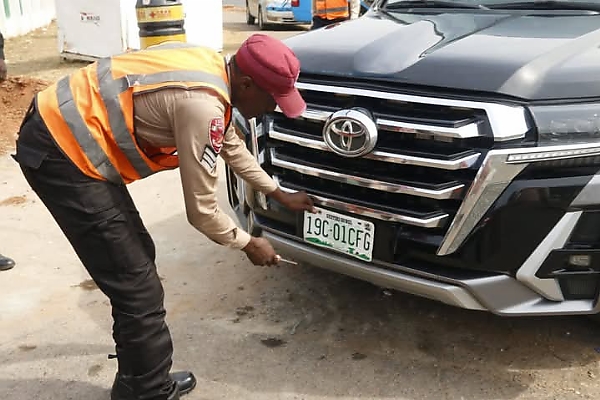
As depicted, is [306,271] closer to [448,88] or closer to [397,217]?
[397,217]

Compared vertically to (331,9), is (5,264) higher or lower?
lower

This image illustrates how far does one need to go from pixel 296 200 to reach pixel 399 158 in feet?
1.77

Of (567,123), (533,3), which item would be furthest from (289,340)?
(533,3)

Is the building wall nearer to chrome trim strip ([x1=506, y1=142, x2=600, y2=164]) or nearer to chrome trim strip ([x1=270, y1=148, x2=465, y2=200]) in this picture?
chrome trim strip ([x1=270, y1=148, x2=465, y2=200])

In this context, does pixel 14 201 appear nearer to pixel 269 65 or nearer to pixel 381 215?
pixel 381 215

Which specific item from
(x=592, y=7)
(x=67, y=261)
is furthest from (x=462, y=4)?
(x=67, y=261)

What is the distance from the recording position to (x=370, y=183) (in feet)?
9.59

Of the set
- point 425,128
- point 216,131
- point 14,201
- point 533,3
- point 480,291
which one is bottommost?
point 14,201

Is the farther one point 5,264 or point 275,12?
point 275,12

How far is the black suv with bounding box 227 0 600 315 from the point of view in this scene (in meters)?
2.64

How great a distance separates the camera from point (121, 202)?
2.62 m

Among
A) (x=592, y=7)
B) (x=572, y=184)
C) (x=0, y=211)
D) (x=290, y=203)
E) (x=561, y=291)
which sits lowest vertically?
(x=0, y=211)

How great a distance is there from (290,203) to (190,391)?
93 centimetres

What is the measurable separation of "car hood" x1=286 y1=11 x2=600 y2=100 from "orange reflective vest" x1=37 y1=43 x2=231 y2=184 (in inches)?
33.4
